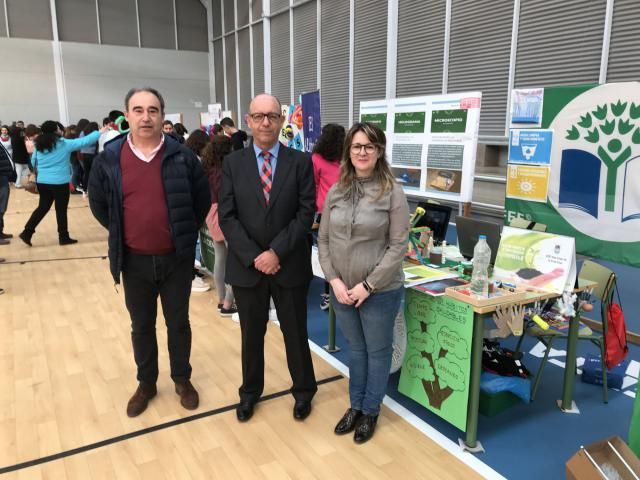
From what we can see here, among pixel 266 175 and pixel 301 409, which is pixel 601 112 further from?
pixel 301 409

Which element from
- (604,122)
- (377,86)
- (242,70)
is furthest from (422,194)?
(242,70)

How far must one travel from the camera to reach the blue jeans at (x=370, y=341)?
2.23 metres

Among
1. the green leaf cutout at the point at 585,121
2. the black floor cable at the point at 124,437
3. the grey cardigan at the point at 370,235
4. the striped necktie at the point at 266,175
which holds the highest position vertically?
the green leaf cutout at the point at 585,121

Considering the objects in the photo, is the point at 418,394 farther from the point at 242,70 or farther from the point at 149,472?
the point at 242,70

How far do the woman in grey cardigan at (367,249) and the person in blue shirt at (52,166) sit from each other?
16.2ft

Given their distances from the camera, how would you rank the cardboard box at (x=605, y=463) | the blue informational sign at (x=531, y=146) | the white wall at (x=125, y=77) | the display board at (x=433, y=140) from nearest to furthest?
the cardboard box at (x=605, y=463), the blue informational sign at (x=531, y=146), the display board at (x=433, y=140), the white wall at (x=125, y=77)

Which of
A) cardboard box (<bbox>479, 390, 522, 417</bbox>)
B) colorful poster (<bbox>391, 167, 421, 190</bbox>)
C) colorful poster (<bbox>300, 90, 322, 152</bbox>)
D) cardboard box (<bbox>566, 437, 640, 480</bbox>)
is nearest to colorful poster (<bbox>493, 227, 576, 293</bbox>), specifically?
cardboard box (<bbox>479, 390, 522, 417</bbox>)

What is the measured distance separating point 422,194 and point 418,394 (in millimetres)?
2249

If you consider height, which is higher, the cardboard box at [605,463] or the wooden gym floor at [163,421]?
the cardboard box at [605,463]

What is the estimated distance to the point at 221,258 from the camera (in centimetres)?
407

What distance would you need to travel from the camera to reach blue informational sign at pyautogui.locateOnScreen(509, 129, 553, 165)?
3.54 metres

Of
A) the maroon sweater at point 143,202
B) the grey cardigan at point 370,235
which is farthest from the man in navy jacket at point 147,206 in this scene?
the grey cardigan at point 370,235

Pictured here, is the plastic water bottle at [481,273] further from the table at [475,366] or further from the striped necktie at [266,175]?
the striped necktie at [266,175]

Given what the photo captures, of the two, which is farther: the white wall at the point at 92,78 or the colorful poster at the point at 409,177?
Answer: the white wall at the point at 92,78
